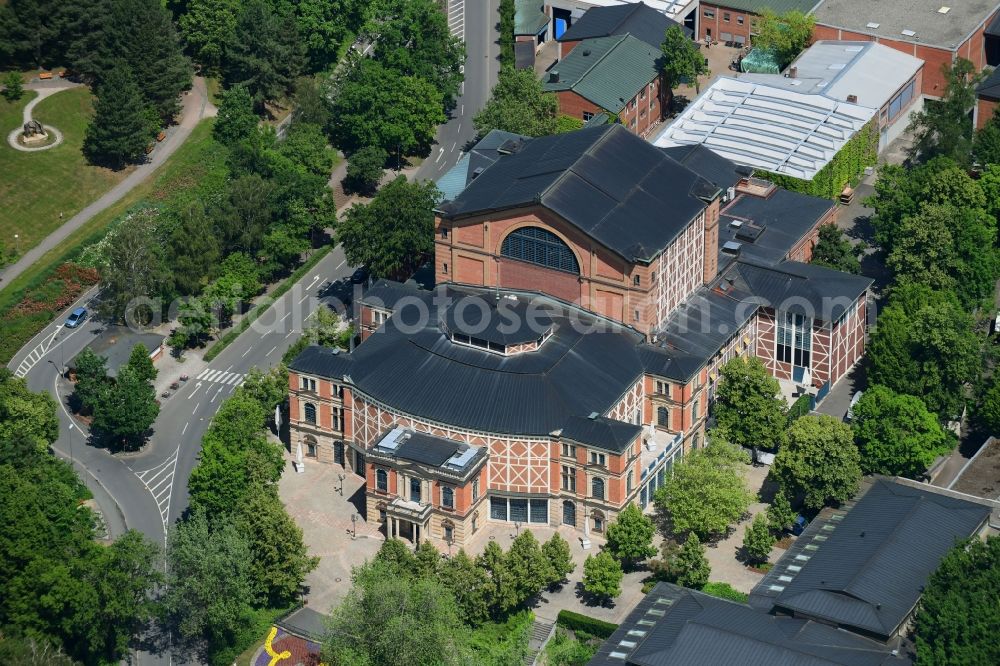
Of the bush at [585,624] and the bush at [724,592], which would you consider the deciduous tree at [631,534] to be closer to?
the bush at [724,592]

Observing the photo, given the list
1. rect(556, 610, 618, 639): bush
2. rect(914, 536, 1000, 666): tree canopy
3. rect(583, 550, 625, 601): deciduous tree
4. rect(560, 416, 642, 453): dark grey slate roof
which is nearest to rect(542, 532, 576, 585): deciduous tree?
rect(583, 550, 625, 601): deciduous tree

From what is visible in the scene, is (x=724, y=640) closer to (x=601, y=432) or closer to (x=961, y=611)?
(x=961, y=611)

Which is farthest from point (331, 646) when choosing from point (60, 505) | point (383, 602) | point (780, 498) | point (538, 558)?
point (780, 498)

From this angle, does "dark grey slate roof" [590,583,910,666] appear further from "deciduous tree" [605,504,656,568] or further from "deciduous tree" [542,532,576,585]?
"deciduous tree" [605,504,656,568]

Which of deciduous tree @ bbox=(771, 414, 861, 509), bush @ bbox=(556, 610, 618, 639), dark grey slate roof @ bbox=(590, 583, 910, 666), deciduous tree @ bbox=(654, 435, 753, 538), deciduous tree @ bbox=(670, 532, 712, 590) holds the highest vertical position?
deciduous tree @ bbox=(771, 414, 861, 509)

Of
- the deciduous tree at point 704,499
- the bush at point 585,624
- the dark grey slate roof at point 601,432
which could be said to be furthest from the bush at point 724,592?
the dark grey slate roof at point 601,432

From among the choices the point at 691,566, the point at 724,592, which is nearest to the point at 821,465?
the point at 724,592
